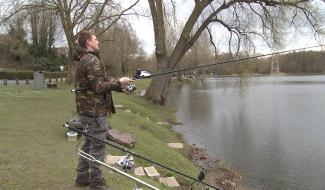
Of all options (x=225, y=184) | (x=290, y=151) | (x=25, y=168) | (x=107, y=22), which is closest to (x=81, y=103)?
(x=25, y=168)

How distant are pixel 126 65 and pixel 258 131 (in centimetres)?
4305

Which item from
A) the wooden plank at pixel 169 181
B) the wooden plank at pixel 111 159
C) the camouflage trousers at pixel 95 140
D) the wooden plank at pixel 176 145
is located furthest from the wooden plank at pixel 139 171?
the wooden plank at pixel 176 145

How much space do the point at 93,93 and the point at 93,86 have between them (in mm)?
168

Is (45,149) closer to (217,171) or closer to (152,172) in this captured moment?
(152,172)

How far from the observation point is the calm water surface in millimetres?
13664

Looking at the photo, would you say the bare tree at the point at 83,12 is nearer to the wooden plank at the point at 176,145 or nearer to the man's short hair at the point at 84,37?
the wooden plank at the point at 176,145

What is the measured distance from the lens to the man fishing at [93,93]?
230 inches

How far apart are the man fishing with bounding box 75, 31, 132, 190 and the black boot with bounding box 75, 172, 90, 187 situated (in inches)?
12.1

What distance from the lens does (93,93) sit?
5.99m

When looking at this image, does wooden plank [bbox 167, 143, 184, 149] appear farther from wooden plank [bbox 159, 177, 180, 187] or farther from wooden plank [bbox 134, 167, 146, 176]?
wooden plank [bbox 134, 167, 146, 176]

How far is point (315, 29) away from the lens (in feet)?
84.7

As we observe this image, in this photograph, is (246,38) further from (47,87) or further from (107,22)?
(47,87)

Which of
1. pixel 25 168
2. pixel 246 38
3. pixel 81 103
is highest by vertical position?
pixel 246 38

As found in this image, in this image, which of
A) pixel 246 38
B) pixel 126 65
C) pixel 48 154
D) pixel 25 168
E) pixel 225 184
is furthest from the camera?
pixel 126 65
